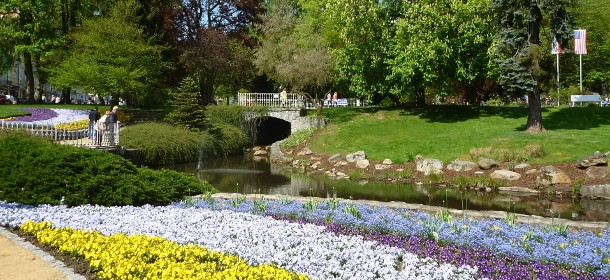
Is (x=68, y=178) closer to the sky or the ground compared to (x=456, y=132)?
closer to the ground

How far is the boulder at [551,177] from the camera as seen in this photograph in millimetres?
18984

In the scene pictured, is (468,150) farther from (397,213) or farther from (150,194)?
(150,194)

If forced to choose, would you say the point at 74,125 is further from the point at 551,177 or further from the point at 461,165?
the point at 551,177

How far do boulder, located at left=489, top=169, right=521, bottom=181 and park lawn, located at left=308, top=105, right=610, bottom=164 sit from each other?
1.44 meters

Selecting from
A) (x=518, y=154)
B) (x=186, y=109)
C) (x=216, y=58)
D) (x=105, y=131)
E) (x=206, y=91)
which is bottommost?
(x=518, y=154)

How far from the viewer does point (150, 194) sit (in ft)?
40.0

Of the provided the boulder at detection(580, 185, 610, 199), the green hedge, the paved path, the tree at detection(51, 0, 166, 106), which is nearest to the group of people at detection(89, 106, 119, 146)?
the tree at detection(51, 0, 166, 106)

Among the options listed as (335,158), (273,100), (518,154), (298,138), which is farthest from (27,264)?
(273,100)

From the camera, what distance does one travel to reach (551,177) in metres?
19.2

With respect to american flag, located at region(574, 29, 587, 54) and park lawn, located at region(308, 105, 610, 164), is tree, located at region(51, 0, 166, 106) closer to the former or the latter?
park lawn, located at region(308, 105, 610, 164)

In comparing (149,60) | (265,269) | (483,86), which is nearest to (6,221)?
(265,269)

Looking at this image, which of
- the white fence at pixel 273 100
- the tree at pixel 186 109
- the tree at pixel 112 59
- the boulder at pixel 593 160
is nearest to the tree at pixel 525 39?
the boulder at pixel 593 160

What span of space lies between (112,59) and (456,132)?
2104 centimetres

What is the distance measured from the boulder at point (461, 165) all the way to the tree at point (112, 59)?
19.7m
